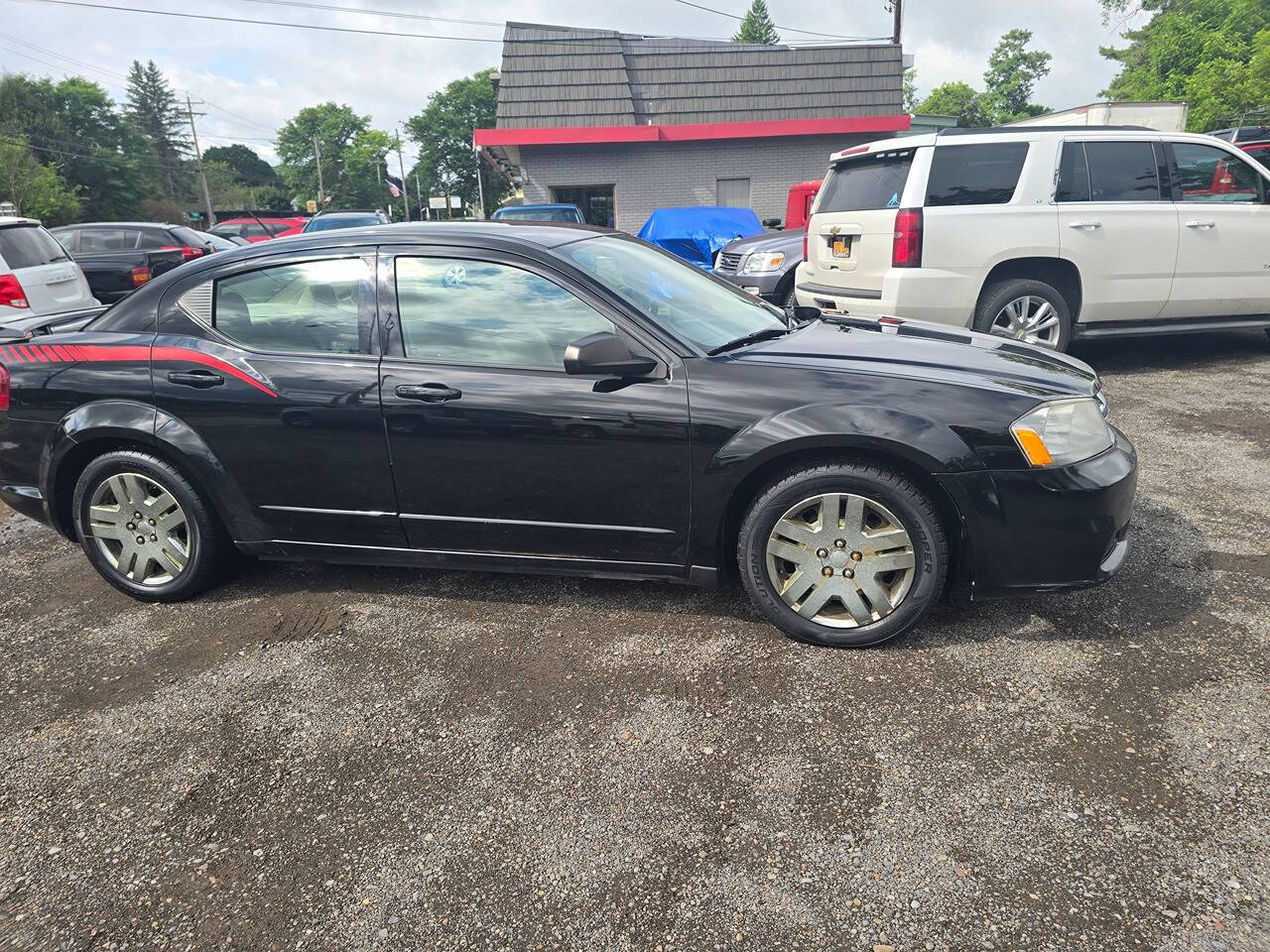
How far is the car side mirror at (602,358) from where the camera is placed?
2.93 meters

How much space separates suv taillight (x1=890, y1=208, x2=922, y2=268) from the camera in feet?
21.1

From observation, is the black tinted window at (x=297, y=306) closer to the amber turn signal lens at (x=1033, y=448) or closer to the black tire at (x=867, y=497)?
the black tire at (x=867, y=497)

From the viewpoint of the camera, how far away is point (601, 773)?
8.11 feet

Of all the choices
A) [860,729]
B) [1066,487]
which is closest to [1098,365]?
[1066,487]

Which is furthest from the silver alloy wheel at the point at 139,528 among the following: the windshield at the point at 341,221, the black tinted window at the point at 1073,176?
the windshield at the point at 341,221

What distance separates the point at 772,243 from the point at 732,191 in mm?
14568

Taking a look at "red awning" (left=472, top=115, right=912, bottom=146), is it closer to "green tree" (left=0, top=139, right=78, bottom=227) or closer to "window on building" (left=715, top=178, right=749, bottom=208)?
"window on building" (left=715, top=178, right=749, bottom=208)

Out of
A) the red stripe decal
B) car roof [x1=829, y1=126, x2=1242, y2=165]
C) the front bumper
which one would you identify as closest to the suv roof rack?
car roof [x1=829, y1=126, x2=1242, y2=165]

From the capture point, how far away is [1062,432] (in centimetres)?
294

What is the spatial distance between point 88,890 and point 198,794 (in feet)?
1.26

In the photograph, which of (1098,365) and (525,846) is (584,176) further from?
(525,846)

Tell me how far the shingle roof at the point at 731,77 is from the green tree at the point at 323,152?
3154 inches

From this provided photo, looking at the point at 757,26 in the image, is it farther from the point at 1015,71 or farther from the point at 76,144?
the point at 76,144

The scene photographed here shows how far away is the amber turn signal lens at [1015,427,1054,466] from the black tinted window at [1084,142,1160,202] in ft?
16.0
